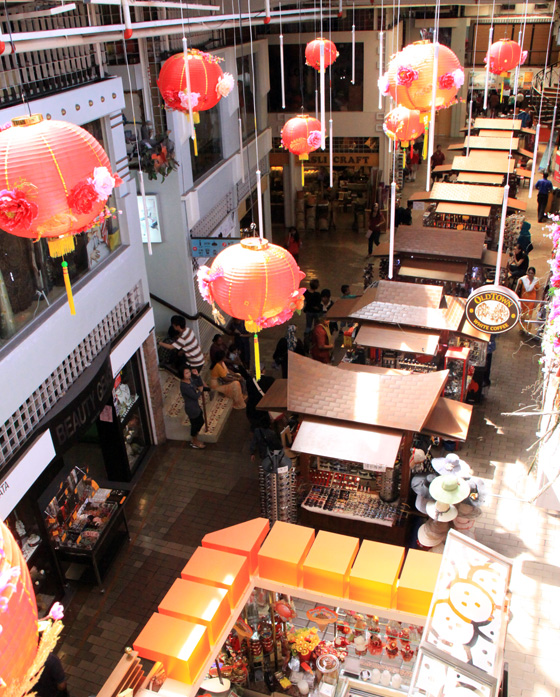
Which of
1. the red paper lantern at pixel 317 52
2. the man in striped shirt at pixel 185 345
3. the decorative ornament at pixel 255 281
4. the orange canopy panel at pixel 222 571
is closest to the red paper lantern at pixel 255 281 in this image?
the decorative ornament at pixel 255 281

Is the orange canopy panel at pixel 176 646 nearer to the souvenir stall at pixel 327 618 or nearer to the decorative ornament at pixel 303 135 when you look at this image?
the souvenir stall at pixel 327 618

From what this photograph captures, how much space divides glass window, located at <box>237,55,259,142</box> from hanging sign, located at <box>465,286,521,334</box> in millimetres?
9681

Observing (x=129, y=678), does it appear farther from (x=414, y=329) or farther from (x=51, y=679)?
(x=414, y=329)

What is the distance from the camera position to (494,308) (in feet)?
23.2

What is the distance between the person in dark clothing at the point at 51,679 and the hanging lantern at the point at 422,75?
667cm

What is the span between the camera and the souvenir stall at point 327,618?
4.53 meters

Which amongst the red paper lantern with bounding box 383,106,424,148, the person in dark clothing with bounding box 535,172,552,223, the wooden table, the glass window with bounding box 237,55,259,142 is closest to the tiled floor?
the red paper lantern with bounding box 383,106,424,148

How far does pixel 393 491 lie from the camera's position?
8.31 metres

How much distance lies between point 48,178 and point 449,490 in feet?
15.5

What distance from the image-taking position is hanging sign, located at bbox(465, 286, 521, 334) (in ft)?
22.8

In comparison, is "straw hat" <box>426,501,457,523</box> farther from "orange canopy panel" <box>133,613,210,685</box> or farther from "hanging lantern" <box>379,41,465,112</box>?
"hanging lantern" <box>379,41,465,112</box>

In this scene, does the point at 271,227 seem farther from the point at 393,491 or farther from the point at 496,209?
the point at 393,491

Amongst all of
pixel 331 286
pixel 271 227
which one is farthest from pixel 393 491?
pixel 271 227

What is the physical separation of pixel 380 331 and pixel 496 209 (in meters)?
7.00
